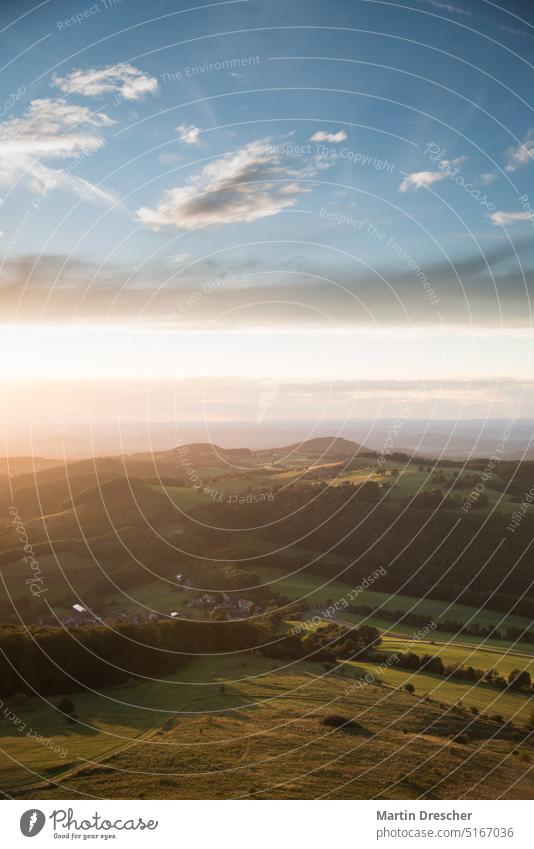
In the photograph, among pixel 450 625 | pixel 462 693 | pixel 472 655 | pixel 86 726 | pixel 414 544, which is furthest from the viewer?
pixel 414 544

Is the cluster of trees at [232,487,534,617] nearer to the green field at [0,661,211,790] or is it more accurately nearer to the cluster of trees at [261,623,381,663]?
the cluster of trees at [261,623,381,663]

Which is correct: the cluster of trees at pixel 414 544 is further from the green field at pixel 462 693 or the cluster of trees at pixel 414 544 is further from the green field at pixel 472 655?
the green field at pixel 462 693

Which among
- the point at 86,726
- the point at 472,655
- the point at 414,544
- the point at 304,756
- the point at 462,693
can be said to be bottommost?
the point at 472,655

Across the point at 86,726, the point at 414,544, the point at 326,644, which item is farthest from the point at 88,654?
the point at 414,544

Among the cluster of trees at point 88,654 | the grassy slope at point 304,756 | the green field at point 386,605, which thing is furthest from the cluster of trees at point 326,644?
the grassy slope at point 304,756

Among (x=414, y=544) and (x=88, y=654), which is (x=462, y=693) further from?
(x=414, y=544)

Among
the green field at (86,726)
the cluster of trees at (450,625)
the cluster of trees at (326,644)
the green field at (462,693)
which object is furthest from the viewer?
the cluster of trees at (450,625)

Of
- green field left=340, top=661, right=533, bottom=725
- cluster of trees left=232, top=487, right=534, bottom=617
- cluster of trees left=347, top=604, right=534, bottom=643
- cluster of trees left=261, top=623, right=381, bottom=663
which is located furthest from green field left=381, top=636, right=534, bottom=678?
cluster of trees left=232, top=487, right=534, bottom=617

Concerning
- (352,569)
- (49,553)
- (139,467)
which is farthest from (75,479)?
(352,569)
